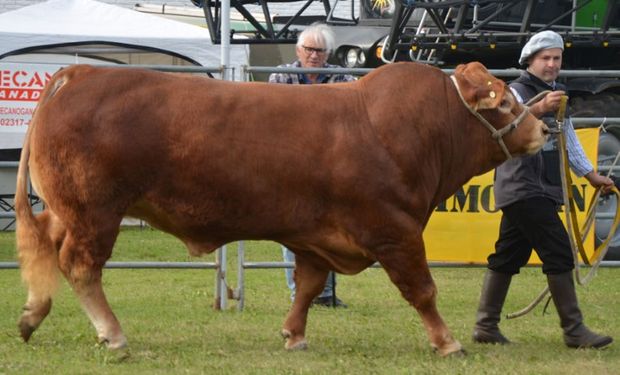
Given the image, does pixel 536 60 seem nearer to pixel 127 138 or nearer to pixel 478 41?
pixel 127 138

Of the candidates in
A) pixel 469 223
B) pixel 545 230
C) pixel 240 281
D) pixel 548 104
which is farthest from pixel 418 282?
pixel 469 223

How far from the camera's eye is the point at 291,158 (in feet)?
20.0

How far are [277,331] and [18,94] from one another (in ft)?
13.2

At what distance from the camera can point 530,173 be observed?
6797 millimetres

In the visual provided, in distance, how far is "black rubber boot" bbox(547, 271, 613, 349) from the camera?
6785 millimetres

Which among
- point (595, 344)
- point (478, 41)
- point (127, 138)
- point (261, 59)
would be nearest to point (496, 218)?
point (595, 344)

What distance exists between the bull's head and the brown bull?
0.01 metres

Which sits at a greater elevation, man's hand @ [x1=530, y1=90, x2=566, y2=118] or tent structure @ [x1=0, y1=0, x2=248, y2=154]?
man's hand @ [x1=530, y1=90, x2=566, y2=118]

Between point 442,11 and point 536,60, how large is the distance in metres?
4.83

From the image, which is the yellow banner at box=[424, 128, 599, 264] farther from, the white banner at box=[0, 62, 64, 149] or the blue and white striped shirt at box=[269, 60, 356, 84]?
the white banner at box=[0, 62, 64, 149]

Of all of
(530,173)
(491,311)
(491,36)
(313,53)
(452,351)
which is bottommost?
(491,311)

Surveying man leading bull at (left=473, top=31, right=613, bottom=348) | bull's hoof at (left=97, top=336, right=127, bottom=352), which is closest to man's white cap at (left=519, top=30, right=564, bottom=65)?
man leading bull at (left=473, top=31, right=613, bottom=348)

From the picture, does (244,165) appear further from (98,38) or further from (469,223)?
(98,38)

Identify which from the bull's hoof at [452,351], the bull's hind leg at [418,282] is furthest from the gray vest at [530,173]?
the bull's hoof at [452,351]
